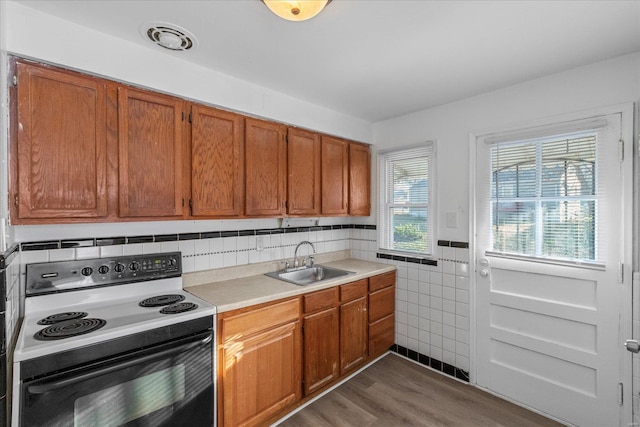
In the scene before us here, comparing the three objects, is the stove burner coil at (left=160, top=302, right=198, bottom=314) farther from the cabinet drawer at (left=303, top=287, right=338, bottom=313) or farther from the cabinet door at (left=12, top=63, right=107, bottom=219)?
the cabinet drawer at (left=303, top=287, right=338, bottom=313)

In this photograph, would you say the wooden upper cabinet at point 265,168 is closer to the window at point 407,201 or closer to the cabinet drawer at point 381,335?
the window at point 407,201

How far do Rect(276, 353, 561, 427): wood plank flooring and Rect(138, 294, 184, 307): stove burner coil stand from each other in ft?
3.72

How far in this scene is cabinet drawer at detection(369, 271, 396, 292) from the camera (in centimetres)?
275

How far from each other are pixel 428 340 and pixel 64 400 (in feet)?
8.57

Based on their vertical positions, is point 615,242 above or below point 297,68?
below

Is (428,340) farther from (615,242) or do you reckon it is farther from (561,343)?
(615,242)

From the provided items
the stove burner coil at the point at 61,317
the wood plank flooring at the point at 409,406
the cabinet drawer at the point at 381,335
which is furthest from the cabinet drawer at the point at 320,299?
the stove burner coil at the point at 61,317

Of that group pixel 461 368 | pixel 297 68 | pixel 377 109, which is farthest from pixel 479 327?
pixel 297 68

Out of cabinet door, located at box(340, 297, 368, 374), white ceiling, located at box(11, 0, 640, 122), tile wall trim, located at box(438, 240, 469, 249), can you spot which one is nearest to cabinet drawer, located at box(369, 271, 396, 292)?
cabinet door, located at box(340, 297, 368, 374)

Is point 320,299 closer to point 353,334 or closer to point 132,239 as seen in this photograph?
point 353,334

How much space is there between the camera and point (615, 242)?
6.03 feet

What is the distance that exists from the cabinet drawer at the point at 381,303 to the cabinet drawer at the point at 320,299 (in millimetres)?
502

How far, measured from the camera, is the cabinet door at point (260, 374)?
5.82 feet

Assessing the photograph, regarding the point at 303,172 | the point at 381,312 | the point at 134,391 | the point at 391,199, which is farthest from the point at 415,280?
the point at 134,391
